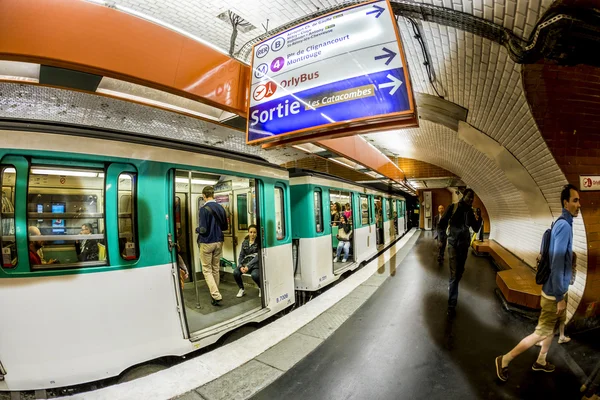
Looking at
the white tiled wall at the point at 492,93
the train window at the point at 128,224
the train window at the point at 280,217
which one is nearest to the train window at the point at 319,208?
the train window at the point at 280,217

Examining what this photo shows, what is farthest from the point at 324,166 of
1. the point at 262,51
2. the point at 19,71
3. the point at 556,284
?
the point at 19,71

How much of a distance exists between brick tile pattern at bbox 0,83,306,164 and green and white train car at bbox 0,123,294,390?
1.35 metres

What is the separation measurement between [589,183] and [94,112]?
24.9 feet

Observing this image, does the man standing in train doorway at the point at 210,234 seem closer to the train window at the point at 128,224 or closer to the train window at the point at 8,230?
the train window at the point at 128,224

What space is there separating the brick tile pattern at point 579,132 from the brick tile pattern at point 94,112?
524 centimetres

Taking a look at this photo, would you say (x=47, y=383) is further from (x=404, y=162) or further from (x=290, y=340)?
(x=404, y=162)

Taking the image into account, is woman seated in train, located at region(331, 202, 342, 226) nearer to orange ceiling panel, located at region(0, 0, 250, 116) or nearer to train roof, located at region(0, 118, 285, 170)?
train roof, located at region(0, 118, 285, 170)

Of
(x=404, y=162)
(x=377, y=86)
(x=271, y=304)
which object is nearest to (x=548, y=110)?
(x=377, y=86)

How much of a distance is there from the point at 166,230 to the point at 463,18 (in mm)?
3676

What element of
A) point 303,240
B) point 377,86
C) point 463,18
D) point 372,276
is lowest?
point 372,276

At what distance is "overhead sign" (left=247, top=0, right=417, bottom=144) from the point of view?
196cm

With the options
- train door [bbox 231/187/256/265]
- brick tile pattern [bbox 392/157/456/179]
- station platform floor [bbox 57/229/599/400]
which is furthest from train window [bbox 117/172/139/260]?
brick tile pattern [bbox 392/157/456/179]

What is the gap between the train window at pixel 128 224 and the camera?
106 inches

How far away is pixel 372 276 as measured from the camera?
6.48m
